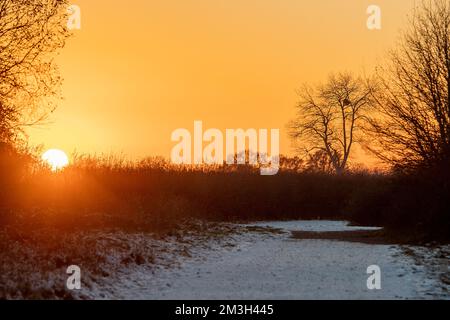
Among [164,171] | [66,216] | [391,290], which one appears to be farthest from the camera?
[164,171]

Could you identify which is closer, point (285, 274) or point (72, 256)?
point (72, 256)

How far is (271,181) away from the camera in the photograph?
4169cm

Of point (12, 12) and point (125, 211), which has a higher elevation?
point (12, 12)

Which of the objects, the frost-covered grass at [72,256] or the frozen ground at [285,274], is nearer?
the frost-covered grass at [72,256]

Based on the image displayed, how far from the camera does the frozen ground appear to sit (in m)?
12.5

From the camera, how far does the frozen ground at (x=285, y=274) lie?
12477 mm

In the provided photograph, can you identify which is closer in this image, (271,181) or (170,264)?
(170,264)

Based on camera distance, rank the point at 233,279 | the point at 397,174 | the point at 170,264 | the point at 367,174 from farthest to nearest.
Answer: the point at 367,174
the point at 397,174
the point at 170,264
the point at 233,279

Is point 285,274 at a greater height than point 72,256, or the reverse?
point 72,256

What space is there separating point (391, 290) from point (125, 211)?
14892 millimetres

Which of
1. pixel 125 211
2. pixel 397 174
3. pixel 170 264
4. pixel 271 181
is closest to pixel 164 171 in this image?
pixel 271 181

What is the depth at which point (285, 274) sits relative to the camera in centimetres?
1502
